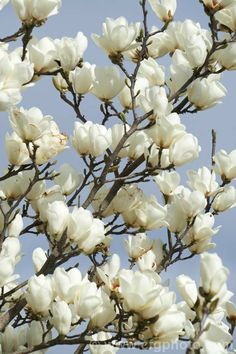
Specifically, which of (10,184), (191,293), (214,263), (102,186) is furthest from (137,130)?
(214,263)

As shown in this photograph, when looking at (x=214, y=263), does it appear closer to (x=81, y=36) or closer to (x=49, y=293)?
(x=49, y=293)

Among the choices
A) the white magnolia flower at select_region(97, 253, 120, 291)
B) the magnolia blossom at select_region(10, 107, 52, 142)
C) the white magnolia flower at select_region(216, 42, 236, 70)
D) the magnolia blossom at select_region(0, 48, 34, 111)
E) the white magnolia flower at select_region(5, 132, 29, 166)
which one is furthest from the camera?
the white magnolia flower at select_region(216, 42, 236, 70)

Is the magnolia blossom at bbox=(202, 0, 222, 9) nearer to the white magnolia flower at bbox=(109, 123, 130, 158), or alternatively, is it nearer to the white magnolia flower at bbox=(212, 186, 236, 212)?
the white magnolia flower at bbox=(109, 123, 130, 158)

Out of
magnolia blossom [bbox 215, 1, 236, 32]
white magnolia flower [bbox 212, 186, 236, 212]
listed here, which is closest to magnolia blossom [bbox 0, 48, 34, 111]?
magnolia blossom [bbox 215, 1, 236, 32]

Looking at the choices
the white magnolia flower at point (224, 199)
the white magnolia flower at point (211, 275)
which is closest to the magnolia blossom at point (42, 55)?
the white magnolia flower at point (224, 199)

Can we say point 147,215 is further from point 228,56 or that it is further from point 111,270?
point 228,56

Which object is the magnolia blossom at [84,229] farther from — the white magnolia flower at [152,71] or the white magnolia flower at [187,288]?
the white magnolia flower at [152,71]
